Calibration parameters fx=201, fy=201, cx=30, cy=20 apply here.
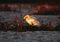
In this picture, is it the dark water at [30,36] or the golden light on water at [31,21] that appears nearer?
the dark water at [30,36]

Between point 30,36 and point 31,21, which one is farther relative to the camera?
point 31,21

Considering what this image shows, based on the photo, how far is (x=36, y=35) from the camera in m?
5.60

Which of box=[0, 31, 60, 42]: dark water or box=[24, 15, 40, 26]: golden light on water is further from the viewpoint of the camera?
box=[24, 15, 40, 26]: golden light on water

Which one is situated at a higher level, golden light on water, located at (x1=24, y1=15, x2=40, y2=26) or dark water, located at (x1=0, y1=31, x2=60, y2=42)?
golden light on water, located at (x1=24, y1=15, x2=40, y2=26)

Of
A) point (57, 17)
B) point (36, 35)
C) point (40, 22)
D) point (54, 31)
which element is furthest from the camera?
point (57, 17)

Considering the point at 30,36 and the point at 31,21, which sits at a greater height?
the point at 31,21

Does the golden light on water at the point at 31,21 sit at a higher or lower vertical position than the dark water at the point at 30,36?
higher

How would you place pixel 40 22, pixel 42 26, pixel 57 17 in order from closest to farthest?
pixel 42 26 < pixel 40 22 < pixel 57 17
